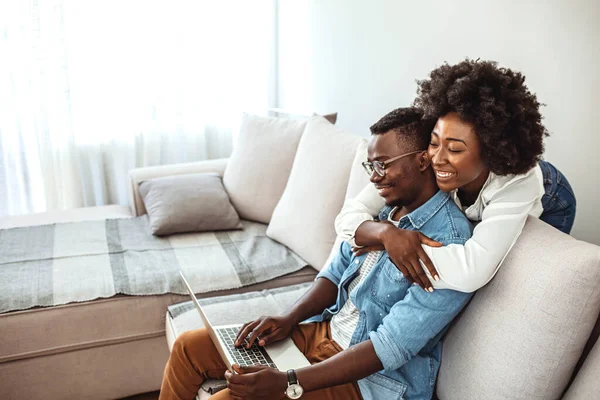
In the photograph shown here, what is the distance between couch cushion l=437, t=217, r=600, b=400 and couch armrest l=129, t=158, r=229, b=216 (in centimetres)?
172

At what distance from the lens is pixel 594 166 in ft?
5.22

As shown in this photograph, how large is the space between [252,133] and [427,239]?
1464 millimetres

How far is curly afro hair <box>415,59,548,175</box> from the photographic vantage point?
1.17 metres

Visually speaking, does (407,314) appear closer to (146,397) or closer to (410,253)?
(410,253)

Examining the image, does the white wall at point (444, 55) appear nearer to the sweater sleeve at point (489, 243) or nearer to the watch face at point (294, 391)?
the sweater sleeve at point (489, 243)

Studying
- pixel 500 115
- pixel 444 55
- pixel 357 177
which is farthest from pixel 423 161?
pixel 444 55

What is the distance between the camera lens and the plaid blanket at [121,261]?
1962 millimetres

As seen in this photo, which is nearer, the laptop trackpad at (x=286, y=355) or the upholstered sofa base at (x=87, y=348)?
the laptop trackpad at (x=286, y=355)

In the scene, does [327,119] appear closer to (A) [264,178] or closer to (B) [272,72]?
(A) [264,178]

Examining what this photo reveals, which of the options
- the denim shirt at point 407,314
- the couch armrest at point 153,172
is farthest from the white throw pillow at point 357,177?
the couch armrest at point 153,172

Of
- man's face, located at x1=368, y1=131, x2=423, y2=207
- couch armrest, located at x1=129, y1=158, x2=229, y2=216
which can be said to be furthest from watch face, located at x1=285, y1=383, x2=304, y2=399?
couch armrest, located at x1=129, y1=158, x2=229, y2=216

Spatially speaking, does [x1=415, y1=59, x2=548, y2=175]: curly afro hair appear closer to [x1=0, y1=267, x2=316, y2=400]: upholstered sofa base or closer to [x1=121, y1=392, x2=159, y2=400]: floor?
[x1=0, y1=267, x2=316, y2=400]: upholstered sofa base

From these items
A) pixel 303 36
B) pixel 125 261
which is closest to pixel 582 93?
pixel 125 261

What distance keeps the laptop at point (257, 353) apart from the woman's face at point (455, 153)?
528 mm
